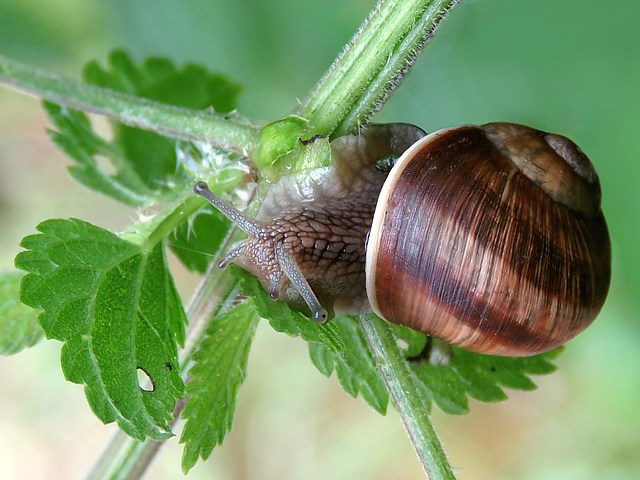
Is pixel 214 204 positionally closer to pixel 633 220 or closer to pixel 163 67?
pixel 163 67

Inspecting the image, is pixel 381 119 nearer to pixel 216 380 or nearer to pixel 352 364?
pixel 352 364

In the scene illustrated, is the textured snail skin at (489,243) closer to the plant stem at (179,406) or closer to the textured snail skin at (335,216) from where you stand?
the textured snail skin at (335,216)

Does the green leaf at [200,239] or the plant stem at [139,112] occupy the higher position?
the plant stem at [139,112]

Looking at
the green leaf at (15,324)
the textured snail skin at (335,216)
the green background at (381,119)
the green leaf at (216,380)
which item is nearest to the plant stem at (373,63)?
the textured snail skin at (335,216)

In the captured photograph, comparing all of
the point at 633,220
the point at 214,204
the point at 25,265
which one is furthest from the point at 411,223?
the point at 633,220

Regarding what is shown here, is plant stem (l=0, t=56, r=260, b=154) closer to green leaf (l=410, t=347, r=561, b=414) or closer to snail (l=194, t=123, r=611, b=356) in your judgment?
snail (l=194, t=123, r=611, b=356)
